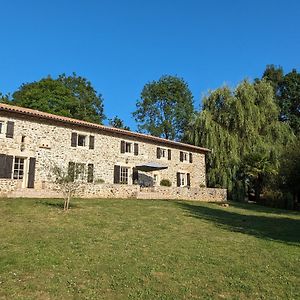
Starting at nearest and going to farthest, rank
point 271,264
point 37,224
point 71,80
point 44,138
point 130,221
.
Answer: point 271,264, point 37,224, point 130,221, point 44,138, point 71,80

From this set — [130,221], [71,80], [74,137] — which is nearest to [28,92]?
[71,80]

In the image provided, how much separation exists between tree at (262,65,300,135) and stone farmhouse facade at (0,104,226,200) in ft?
48.9

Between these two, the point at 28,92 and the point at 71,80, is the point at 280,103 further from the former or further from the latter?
the point at 28,92

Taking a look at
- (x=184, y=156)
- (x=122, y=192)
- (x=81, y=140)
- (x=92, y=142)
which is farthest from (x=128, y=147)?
(x=184, y=156)

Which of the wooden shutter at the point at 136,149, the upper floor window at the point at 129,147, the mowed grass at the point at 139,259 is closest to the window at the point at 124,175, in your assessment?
the upper floor window at the point at 129,147

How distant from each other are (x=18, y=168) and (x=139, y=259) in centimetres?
1551

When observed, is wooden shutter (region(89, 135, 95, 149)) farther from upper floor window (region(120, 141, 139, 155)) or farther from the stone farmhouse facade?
upper floor window (region(120, 141, 139, 155))

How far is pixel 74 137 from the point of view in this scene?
2317 centimetres

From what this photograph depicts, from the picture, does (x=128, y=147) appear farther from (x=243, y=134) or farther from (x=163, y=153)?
(x=243, y=134)

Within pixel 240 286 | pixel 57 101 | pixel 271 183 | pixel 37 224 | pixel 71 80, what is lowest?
pixel 240 286

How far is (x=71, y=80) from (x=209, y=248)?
37.8 metres

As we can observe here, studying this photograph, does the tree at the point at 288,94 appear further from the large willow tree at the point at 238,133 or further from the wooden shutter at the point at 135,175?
the wooden shutter at the point at 135,175

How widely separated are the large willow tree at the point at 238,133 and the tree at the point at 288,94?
7703 millimetres

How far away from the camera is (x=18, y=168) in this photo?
20641mm
